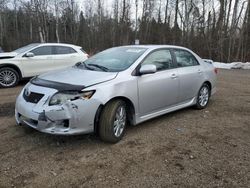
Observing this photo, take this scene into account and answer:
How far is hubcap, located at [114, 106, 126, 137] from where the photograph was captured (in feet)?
13.5

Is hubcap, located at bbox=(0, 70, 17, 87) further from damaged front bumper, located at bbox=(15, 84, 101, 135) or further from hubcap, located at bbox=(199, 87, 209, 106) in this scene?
hubcap, located at bbox=(199, 87, 209, 106)

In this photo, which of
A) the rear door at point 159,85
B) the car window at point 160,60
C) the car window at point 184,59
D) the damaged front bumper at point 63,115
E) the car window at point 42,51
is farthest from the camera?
the car window at point 42,51

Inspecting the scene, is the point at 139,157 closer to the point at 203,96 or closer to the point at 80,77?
the point at 80,77

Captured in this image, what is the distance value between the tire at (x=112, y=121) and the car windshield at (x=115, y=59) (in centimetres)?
66

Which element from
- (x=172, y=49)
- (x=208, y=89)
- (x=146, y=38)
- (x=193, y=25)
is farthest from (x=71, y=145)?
(x=146, y=38)

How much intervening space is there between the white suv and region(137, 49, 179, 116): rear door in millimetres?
5490

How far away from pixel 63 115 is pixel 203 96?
12.2ft

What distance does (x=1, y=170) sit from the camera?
333cm

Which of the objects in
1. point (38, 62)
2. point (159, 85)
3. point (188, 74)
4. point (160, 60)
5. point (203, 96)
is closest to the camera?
point (159, 85)

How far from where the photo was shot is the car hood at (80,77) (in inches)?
153

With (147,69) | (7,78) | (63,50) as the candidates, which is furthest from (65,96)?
(63,50)

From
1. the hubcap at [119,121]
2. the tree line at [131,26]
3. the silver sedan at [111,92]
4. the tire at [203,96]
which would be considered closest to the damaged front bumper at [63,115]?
the silver sedan at [111,92]

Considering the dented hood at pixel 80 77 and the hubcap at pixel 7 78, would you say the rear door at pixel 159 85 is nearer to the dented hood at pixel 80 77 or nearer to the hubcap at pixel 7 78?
the dented hood at pixel 80 77

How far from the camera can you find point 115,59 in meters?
4.91
